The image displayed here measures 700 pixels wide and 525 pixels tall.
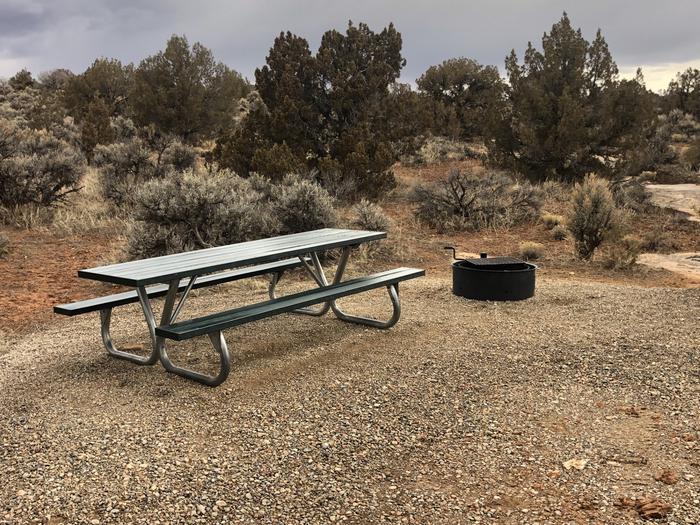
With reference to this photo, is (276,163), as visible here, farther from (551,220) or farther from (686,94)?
(686,94)

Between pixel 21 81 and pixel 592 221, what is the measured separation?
123ft

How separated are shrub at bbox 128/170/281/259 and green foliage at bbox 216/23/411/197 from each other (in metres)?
4.35

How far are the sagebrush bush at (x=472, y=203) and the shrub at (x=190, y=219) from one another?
12.5 feet

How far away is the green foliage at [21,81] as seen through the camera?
37.1 m

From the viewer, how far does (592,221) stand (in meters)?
8.62

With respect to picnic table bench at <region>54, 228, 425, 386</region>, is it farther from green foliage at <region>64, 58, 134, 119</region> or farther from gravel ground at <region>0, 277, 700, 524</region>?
green foliage at <region>64, 58, 134, 119</region>

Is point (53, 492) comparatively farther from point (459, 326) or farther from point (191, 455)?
point (459, 326)

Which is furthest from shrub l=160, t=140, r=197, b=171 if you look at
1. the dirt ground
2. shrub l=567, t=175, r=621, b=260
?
the dirt ground

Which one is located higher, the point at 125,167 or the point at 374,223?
the point at 125,167

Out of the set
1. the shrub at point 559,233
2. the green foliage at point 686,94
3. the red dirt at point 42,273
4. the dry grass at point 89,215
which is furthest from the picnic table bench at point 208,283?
the green foliage at point 686,94

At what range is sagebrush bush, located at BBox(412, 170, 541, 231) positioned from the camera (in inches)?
448

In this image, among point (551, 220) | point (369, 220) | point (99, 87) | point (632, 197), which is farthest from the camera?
point (99, 87)

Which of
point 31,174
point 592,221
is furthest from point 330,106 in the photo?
point 592,221

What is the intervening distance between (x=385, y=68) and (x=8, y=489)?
12407mm
